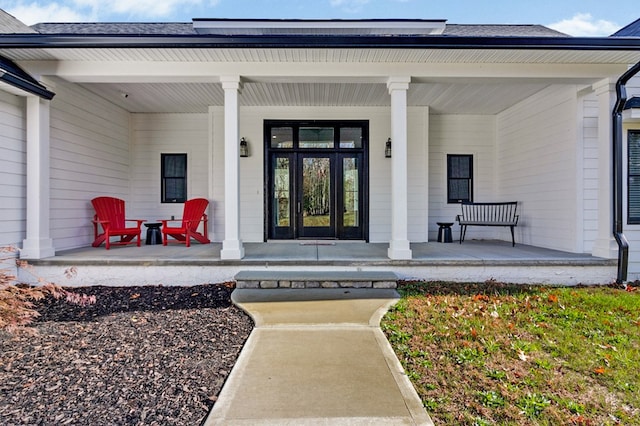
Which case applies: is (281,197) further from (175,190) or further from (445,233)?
(445,233)

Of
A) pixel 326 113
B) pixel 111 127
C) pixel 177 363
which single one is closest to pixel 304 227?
pixel 326 113

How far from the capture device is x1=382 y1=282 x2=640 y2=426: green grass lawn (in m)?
1.83

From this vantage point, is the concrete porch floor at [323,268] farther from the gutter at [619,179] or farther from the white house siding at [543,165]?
the white house siding at [543,165]

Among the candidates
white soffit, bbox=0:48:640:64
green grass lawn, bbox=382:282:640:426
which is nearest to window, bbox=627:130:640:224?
white soffit, bbox=0:48:640:64

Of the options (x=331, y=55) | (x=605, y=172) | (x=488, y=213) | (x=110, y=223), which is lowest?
(x=110, y=223)

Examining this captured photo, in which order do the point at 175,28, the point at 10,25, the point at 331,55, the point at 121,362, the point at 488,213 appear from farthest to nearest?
the point at 488,213
the point at 175,28
the point at 10,25
the point at 331,55
the point at 121,362

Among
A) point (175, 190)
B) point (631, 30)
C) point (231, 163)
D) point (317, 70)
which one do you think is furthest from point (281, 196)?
point (631, 30)

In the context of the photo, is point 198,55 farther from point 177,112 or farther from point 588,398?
point 588,398

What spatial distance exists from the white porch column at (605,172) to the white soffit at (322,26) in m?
2.78

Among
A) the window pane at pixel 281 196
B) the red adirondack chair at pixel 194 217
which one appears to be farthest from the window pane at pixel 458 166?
the red adirondack chair at pixel 194 217

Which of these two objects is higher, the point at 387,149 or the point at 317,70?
the point at 317,70

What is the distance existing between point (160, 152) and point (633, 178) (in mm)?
8084

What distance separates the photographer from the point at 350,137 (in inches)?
274

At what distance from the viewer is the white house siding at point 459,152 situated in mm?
7227
